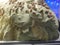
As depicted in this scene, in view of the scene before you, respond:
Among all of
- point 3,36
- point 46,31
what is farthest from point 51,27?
point 3,36

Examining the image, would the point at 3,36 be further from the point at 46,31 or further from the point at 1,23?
the point at 46,31

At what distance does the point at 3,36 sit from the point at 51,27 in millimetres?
169

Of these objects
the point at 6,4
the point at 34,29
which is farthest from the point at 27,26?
the point at 6,4

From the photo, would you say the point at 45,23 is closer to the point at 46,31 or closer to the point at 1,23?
the point at 46,31

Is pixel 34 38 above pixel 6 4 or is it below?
below

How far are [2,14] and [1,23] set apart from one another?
0.03 metres

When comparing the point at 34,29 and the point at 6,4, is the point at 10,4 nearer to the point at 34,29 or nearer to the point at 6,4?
the point at 6,4

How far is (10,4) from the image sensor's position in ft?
1.79

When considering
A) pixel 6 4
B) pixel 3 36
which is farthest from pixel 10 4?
pixel 3 36

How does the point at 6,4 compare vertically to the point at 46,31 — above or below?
above

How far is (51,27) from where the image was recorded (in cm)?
52

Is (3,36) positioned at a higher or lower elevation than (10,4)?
lower

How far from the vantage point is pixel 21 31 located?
19.7 inches

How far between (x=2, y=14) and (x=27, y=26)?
11 cm
